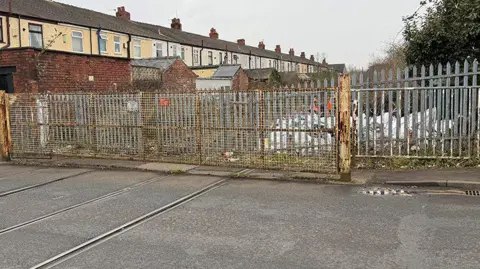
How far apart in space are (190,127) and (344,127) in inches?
140

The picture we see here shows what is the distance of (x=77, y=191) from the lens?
748 centimetres

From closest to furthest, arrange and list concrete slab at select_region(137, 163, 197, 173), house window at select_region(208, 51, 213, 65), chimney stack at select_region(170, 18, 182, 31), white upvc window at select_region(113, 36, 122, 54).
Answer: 1. concrete slab at select_region(137, 163, 197, 173)
2. white upvc window at select_region(113, 36, 122, 54)
3. house window at select_region(208, 51, 213, 65)
4. chimney stack at select_region(170, 18, 182, 31)

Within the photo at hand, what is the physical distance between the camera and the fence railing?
8.29 meters

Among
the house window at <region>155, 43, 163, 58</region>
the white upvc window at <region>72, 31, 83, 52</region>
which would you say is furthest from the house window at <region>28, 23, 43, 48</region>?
the house window at <region>155, 43, 163, 58</region>

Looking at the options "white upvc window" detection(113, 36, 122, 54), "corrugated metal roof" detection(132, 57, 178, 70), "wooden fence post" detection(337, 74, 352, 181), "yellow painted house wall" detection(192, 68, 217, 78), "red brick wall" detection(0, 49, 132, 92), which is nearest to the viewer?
"wooden fence post" detection(337, 74, 352, 181)

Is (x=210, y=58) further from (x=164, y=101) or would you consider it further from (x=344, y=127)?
(x=344, y=127)

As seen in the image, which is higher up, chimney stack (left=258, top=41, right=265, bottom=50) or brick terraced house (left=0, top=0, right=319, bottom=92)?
chimney stack (left=258, top=41, right=265, bottom=50)

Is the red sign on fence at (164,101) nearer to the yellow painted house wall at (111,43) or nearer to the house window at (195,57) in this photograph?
the yellow painted house wall at (111,43)

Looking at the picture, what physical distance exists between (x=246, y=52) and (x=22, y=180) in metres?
47.8

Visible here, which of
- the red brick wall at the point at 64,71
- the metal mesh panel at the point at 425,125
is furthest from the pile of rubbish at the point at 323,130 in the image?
the red brick wall at the point at 64,71

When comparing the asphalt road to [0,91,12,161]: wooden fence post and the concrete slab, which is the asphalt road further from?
[0,91,12,161]: wooden fence post

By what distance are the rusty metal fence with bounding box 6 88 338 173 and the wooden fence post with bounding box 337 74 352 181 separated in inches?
11.0

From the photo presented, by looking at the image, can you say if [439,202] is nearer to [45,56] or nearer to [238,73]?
[45,56]

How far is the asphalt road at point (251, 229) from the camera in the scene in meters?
4.14
